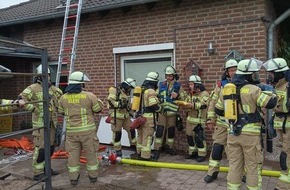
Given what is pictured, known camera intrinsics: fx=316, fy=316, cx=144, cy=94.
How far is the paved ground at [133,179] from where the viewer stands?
16.6ft

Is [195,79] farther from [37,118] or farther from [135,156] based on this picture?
[37,118]

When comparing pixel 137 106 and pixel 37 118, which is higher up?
pixel 137 106

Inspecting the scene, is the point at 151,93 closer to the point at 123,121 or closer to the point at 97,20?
the point at 123,121

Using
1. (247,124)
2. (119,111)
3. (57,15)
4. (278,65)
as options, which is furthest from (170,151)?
(57,15)

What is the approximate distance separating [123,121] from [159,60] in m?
1.72

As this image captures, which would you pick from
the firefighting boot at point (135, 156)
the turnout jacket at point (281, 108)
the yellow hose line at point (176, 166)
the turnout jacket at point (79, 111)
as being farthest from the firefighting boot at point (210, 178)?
the turnout jacket at point (79, 111)

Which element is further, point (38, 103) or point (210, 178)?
point (38, 103)

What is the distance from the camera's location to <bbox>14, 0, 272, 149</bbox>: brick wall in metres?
6.23

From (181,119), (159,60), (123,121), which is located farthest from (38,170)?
(159,60)

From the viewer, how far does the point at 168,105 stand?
6633 millimetres

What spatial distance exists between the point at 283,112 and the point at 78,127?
3.19m

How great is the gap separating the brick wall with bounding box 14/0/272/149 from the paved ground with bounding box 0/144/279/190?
1.45 m

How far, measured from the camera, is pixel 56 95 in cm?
620

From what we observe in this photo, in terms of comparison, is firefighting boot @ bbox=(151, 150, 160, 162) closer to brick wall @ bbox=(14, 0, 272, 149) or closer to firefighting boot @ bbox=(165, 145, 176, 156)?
firefighting boot @ bbox=(165, 145, 176, 156)
